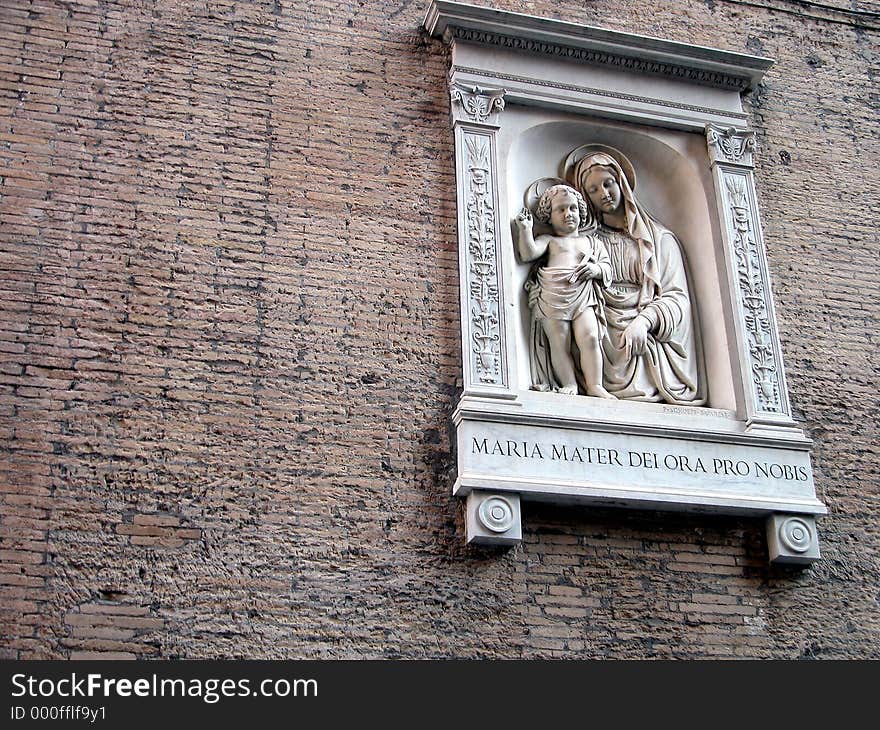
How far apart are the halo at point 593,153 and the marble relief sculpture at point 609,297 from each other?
0.4 inches

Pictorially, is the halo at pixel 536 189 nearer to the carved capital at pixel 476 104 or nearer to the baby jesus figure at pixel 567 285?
the baby jesus figure at pixel 567 285

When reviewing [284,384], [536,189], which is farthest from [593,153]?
[284,384]

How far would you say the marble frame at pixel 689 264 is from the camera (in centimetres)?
662

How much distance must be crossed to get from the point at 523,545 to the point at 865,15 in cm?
515

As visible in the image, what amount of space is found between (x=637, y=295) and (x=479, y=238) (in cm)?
110

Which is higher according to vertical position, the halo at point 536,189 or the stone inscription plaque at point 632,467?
the halo at point 536,189

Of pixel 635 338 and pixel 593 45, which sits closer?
pixel 635 338

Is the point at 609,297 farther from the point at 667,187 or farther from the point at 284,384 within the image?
the point at 284,384

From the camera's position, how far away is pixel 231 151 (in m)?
7.10


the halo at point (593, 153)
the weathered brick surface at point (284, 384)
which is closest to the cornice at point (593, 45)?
the weathered brick surface at point (284, 384)

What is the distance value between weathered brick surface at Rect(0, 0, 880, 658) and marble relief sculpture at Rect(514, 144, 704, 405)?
2.04ft

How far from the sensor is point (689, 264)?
7.85 meters

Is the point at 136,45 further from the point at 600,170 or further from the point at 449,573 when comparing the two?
the point at 449,573

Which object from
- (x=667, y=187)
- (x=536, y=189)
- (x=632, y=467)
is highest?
(x=667, y=187)
